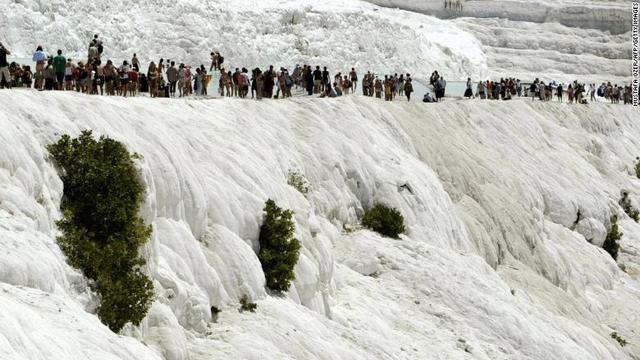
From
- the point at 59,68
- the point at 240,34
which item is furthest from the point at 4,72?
the point at 240,34

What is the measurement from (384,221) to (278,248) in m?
10.4

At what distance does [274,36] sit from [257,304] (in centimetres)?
4889

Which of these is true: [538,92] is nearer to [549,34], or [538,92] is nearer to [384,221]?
[384,221]

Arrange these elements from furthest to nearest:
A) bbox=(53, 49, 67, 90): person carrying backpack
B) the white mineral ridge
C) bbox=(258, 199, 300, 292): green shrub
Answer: the white mineral ridge < bbox=(53, 49, 67, 90): person carrying backpack < bbox=(258, 199, 300, 292): green shrub

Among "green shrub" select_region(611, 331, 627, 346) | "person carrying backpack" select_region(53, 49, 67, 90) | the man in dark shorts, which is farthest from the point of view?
"green shrub" select_region(611, 331, 627, 346)

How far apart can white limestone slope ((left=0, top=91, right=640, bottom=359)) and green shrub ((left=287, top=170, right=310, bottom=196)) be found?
1.59 feet

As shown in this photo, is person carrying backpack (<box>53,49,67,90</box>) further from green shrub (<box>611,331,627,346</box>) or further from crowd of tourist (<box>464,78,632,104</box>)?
crowd of tourist (<box>464,78,632,104</box>)

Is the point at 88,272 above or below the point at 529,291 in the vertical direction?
above

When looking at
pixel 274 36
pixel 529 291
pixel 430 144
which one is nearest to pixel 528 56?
pixel 274 36

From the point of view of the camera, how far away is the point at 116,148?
71.6 ft

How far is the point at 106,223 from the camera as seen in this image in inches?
819

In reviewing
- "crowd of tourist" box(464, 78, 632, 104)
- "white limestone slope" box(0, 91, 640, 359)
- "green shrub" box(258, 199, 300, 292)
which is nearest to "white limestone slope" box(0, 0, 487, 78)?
"crowd of tourist" box(464, 78, 632, 104)

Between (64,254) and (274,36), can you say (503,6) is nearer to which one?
(274,36)

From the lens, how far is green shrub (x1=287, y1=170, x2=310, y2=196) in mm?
33031
